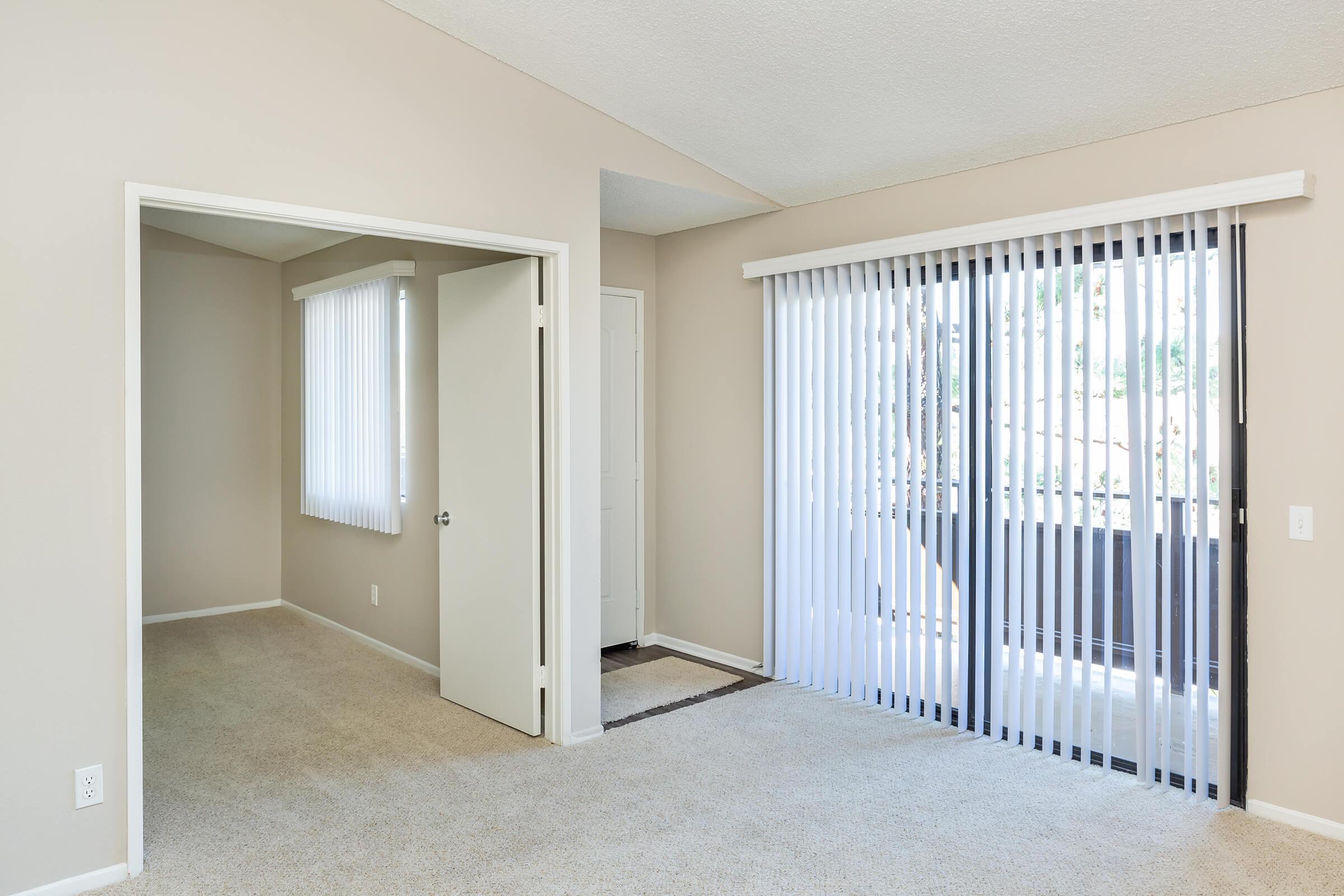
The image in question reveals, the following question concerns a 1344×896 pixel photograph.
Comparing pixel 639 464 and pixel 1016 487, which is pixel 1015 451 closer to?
pixel 1016 487

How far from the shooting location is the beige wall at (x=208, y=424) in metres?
5.86

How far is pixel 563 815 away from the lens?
3.02m

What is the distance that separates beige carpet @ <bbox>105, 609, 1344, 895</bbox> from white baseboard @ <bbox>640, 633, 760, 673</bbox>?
525mm

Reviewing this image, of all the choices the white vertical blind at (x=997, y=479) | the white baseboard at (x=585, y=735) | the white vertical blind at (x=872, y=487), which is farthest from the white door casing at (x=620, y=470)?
the white vertical blind at (x=997, y=479)

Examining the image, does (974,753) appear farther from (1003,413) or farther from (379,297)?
(379,297)

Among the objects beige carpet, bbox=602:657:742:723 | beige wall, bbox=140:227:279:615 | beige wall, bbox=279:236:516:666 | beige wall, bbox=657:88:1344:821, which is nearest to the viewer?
beige wall, bbox=657:88:1344:821

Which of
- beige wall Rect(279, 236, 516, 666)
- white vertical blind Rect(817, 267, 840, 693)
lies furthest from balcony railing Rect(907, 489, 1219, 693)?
beige wall Rect(279, 236, 516, 666)

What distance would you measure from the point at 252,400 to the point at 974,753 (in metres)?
5.13

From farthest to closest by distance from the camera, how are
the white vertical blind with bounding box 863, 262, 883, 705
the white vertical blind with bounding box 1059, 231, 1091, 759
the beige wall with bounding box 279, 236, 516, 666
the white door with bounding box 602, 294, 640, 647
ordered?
the white door with bounding box 602, 294, 640, 647
the beige wall with bounding box 279, 236, 516, 666
the white vertical blind with bounding box 863, 262, 883, 705
the white vertical blind with bounding box 1059, 231, 1091, 759

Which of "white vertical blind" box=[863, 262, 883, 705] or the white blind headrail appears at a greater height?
the white blind headrail

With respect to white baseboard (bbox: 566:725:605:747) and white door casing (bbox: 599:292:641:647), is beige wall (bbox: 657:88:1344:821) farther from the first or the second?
white baseboard (bbox: 566:725:605:747)

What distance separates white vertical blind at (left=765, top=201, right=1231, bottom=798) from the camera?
3.12 m

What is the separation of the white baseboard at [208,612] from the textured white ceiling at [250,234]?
238cm

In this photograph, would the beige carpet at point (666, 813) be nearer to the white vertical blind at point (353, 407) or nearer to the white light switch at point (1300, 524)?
the white light switch at point (1300, 524)
